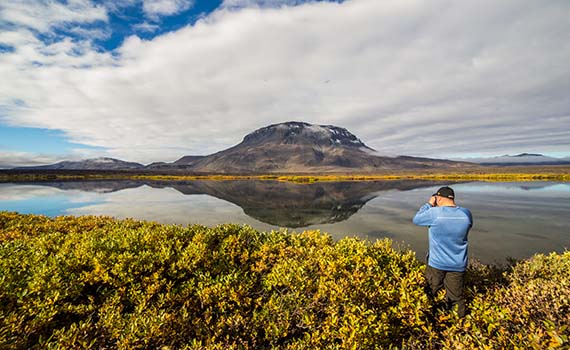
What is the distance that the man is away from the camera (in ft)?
18.4

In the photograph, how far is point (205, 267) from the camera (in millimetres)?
6652

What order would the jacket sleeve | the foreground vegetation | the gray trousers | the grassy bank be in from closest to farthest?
the foreground vegetation, the gray trousers, the jacket sleeve, the grassy bank

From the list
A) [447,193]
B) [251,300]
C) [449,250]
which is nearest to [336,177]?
[447,193]

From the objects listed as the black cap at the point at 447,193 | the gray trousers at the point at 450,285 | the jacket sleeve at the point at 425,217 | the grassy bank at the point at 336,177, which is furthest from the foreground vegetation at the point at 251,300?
the grassy bank at the point at 336,177

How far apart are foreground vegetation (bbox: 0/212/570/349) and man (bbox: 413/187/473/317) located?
1.03 ft

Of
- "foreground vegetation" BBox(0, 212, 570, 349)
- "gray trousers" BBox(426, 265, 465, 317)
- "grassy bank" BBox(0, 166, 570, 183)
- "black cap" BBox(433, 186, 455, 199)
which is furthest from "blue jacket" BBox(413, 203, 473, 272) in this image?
"grassy bank" BBox(0, 166, 570, 183)

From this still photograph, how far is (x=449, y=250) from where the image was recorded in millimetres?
5699

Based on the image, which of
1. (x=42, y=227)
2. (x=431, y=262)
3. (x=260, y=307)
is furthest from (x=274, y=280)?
(x=42, y=227)

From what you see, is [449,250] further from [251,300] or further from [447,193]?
[251,300]

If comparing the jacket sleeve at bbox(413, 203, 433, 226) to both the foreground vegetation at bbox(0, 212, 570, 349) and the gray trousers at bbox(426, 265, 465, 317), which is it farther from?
the foreground vegetation at bbox(0, 212, 570, 349)

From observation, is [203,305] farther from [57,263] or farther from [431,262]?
[431,262]

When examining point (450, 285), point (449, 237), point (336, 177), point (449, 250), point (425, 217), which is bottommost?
point (336, 177)

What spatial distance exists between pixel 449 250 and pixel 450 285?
0.78 meters

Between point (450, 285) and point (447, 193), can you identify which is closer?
point (450, 285)
